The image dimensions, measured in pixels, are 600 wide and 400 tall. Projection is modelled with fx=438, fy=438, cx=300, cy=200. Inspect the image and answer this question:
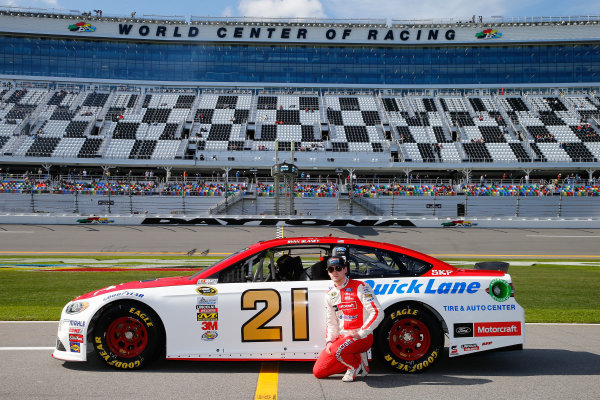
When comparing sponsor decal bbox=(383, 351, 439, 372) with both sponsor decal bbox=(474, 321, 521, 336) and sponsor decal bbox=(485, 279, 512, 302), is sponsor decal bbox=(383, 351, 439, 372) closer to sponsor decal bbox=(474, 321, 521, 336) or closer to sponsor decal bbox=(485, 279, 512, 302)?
sponsor decal bbox=(474, 321, 521, 336)

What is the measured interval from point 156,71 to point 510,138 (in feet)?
132

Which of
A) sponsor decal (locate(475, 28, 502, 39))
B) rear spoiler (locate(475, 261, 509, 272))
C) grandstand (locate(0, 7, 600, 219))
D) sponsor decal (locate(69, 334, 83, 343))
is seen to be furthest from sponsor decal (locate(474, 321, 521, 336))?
sponsor decal (locate(475, 28, 502, 39))

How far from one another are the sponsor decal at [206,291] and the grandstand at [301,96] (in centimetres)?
3408

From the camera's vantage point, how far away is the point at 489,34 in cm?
5216

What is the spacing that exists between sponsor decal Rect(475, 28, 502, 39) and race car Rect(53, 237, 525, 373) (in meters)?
55.3

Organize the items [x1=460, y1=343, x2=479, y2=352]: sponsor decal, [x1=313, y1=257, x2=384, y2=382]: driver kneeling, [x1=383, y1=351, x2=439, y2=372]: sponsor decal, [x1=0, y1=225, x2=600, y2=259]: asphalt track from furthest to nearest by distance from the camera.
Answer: [x1=0, y1=225, x2=600, y2=259]: asphalt track < [x1=460, y1=343, x2=479, y2=352]: sponsor decal < [x1=383, y1=351, x2=439, y2=372]: sponsor decal < [x1=313, y1=257, x2=384, y2=382]: driver kneeling

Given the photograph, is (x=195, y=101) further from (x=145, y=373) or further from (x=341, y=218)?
(x=145, y=373)

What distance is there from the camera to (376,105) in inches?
1935

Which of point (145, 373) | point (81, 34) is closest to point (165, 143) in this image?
point (81, 34)

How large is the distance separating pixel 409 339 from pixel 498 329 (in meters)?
0.91

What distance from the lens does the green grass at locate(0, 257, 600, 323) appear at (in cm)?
672

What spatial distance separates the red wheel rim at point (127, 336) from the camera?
14.4 ft

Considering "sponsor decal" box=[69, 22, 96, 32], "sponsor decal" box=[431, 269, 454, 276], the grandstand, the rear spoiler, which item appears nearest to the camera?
"sponsor decal" box=[431, 269, 454, 276]

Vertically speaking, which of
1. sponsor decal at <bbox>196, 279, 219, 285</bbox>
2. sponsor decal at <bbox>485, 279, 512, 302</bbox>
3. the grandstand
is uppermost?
the grandstand
